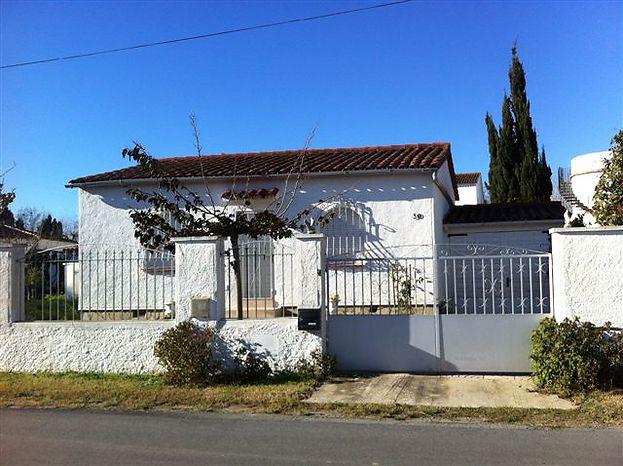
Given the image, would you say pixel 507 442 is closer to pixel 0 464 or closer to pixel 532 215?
pixel 0 464

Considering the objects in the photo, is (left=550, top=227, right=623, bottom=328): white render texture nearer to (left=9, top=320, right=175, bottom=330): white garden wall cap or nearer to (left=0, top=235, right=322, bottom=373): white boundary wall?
(left=0, top=235, right=322, bottom=373): white boundary wall

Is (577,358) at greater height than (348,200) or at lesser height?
lesser

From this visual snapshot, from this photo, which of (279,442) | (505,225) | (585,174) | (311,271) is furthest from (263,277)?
(585,174)

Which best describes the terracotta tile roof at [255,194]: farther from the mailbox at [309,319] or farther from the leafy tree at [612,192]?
the leafy tree at [612,192]

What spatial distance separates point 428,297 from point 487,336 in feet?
12.5

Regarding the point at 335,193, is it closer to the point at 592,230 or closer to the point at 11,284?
the point at 592,230

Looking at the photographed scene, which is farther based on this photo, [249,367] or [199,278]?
[199,278]

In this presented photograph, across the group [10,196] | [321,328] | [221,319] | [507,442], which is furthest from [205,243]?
[10,196]

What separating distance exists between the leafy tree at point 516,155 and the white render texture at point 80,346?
22.4m

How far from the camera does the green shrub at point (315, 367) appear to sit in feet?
28.0

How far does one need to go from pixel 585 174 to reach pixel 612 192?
30.5 ft

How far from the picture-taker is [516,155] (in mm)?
28375

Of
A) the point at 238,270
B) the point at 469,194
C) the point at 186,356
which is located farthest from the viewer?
the point at 469,194

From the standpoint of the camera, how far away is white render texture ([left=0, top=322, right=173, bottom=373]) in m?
9.07
